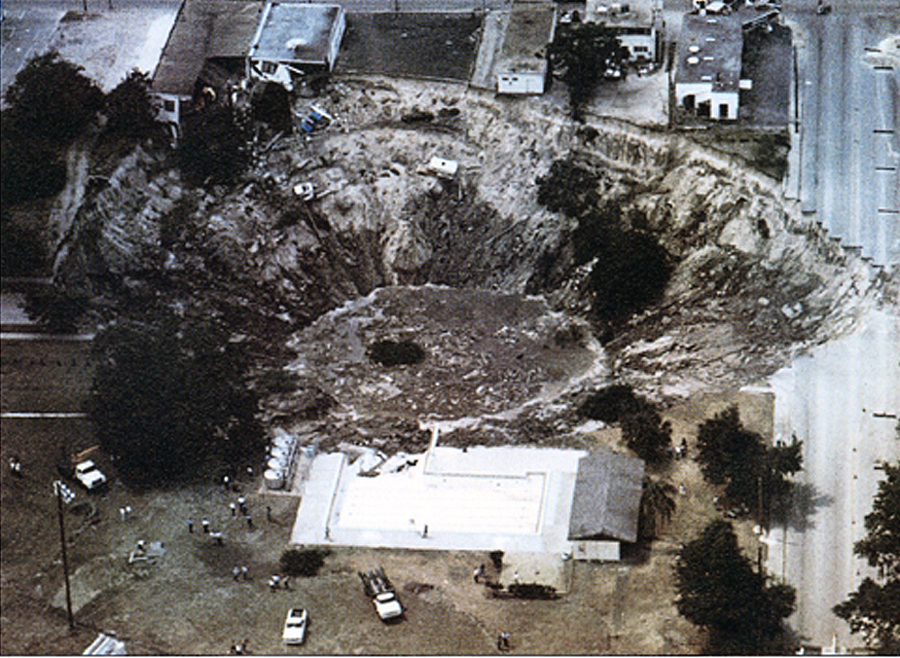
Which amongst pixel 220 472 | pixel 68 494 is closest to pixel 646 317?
pixel 220 472

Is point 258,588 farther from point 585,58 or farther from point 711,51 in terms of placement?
point 711,51

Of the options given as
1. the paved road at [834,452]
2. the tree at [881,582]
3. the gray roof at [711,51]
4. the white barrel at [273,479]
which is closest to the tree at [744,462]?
the paved road at [834,452]

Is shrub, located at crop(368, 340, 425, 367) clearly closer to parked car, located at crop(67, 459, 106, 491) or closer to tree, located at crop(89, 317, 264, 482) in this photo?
tree, located at crop(89, 317, 264, 482)

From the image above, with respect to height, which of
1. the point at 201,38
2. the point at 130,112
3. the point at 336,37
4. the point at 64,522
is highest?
the point at 336,37

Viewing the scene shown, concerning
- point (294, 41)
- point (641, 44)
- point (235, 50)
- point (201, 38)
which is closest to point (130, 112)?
point (201, 38)

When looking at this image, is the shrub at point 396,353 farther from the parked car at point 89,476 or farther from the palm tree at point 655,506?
the palm tree at point 655,506

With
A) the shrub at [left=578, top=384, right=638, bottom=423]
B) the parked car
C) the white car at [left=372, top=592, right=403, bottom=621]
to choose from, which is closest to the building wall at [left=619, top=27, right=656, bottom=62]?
the shrub at [left=578, top=384, right=638, bottom=423]

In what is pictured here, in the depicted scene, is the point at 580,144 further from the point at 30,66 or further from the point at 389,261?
the point at 30,66
